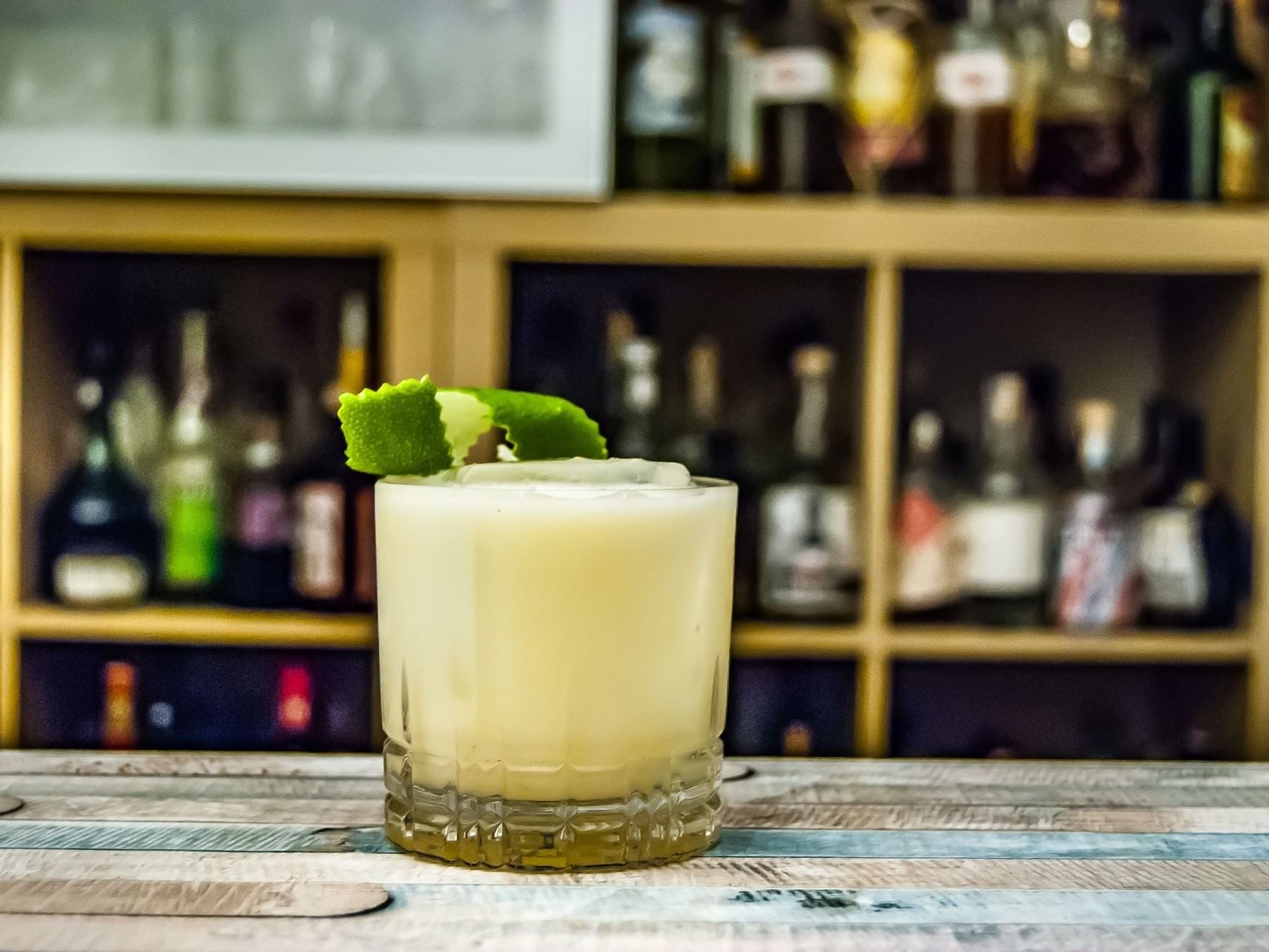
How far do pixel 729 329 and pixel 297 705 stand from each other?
72 cm

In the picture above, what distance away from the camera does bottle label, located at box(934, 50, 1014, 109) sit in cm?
137

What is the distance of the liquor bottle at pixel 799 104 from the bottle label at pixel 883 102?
0.03 metres

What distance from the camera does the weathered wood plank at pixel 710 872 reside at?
43 cm

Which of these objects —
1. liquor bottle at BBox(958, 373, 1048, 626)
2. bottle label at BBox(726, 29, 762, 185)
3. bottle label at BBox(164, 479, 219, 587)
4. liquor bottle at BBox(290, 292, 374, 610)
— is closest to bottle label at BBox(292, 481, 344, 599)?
liquor bottle at BBox(290, 292, 374, 610)

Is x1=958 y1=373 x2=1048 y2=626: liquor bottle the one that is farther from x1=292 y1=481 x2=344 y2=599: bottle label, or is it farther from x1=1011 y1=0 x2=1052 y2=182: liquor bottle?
x1=292 y1=481 x2=344 y2=599: bottle label

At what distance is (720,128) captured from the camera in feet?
4.71

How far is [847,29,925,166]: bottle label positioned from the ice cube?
1.00m

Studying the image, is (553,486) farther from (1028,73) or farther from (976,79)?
(1028,73)

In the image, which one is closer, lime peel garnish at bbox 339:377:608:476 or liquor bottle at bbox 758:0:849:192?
lime peel garnish at bbox 339:377:608:476

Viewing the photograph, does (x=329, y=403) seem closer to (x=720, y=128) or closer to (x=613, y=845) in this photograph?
(x=720, y=128)

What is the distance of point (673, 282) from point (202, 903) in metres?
1.27

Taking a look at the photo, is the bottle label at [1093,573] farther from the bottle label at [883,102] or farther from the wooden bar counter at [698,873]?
the wooden bar counter at [698,873]

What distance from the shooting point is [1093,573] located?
1.40 m

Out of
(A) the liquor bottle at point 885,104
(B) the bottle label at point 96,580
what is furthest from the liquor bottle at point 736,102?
(B) the bottle label at point 96,580
